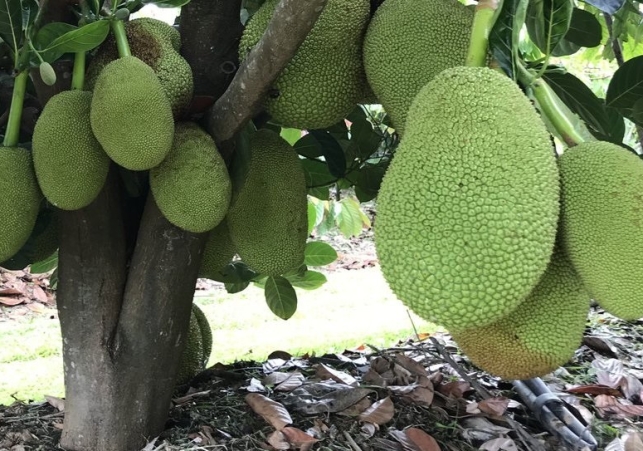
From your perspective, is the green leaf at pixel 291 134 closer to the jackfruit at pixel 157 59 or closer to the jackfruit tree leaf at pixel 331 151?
the jackfruit tree leaf at pixel 331 151

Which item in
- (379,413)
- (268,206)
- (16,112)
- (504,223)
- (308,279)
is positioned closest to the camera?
(504,223)

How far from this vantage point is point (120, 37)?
90cm

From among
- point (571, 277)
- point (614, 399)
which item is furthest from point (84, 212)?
point (614, 399)

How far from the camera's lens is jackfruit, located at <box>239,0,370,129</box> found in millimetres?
888

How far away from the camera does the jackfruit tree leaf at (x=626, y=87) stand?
90cm

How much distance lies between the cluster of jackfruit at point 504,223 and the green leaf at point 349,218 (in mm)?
1755

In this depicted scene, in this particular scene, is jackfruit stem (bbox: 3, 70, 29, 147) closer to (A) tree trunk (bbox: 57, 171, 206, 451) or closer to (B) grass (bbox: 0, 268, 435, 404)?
(A) tree trunk (bbox: 57, 171, 206, 451)

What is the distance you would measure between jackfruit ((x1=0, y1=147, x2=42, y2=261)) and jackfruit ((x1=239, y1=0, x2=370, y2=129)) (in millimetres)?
338

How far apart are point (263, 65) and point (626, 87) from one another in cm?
50

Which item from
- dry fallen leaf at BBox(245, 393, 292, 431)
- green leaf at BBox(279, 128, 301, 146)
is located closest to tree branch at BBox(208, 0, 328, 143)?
dry fallen leaf at BBox(245, 393, 292, 431)

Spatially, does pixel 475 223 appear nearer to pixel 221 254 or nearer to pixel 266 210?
pixel 266 210

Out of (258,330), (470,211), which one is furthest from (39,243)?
(258,330)

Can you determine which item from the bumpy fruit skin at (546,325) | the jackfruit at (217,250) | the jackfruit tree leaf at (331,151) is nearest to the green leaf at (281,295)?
the jackfruit at (217,250)

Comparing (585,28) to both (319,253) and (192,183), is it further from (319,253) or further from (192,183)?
(319,253)
